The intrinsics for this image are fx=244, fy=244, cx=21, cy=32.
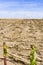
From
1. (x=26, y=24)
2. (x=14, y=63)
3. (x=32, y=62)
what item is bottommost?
(x=14, y=63)

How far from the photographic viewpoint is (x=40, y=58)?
7.98 m

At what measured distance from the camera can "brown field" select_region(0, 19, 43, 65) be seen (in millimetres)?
8178

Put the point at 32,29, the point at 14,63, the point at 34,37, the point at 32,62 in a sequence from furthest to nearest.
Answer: the point at 32,29
the point at 34,37
the point at 14,63
the point at 32,62

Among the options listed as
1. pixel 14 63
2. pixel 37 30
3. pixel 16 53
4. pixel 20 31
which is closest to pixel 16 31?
pixel 20 31

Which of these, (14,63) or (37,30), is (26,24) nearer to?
(37,30)

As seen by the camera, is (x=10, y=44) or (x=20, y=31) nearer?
(x=10, y=44)

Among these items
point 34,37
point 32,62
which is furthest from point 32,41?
point 32,62

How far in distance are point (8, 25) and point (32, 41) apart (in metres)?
1.71

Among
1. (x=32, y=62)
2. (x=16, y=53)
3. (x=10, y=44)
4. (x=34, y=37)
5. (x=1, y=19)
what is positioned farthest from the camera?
(x=1, y=19)

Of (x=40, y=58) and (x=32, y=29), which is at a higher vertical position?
(x=32, y=29)

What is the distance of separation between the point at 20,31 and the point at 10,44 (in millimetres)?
1217

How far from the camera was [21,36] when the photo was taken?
9492 mm

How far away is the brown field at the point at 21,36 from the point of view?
8.18 metres

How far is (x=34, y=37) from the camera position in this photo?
9430 millimetres
